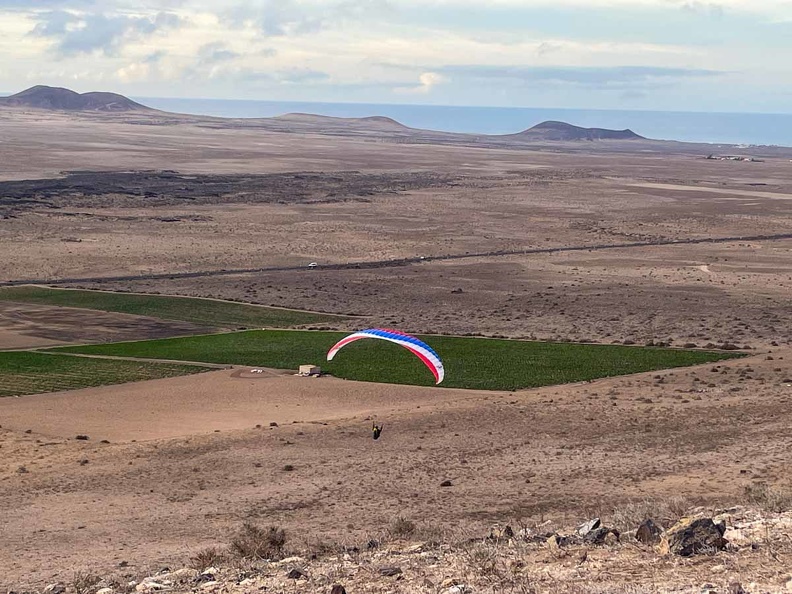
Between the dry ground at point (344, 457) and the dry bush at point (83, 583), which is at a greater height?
A: the dry bush at point (83, 583)

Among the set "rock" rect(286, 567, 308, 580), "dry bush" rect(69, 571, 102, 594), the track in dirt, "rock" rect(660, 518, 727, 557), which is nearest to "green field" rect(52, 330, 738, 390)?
the track in dirt

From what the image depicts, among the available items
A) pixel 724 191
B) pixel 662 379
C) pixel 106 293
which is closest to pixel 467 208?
pixel 724 191

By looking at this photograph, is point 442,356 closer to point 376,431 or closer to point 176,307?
point 376,431

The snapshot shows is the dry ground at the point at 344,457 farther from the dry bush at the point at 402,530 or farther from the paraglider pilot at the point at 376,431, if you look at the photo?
the dry bush at the point at 402,530

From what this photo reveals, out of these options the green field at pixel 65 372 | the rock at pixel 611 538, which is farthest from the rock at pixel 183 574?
the green field at pixel 65 372

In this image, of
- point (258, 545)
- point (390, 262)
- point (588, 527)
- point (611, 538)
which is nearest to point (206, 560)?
point (258, 545)

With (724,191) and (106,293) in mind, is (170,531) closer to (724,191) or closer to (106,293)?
(106,293)

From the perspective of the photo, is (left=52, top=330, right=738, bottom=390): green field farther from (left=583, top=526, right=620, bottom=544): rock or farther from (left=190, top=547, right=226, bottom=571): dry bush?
(left=583, top=526, right=620, bottom=544): rock
